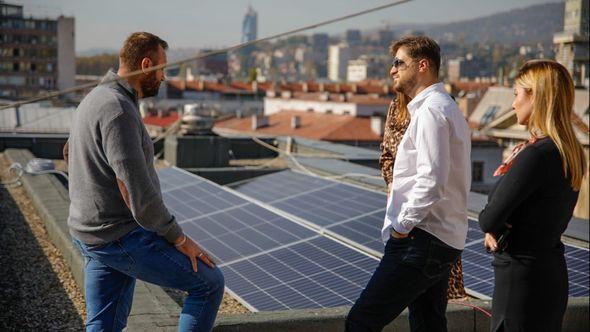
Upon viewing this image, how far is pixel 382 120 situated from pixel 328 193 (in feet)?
122

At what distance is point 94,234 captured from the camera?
361 cm

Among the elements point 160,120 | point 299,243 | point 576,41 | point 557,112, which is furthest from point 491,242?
point 160,120

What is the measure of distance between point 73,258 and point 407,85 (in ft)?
13.3

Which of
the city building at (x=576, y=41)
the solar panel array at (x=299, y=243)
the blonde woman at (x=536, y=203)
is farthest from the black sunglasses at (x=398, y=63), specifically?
the city building at (x=576, y=41)

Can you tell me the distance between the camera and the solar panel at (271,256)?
6.46 metres

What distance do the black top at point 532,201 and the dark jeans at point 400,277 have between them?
12.1 inches

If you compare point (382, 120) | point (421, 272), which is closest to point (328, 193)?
point (421, 272)

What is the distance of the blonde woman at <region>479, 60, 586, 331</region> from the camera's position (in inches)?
134

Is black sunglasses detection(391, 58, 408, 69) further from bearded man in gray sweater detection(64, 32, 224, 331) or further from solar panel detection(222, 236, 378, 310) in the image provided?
solar panel detection(222, 236, 378, 310)

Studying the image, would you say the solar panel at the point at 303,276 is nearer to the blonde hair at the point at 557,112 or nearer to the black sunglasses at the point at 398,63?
the black sunglasses at the point at 398,63

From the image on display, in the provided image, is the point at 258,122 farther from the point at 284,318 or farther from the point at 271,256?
the point at 284,318

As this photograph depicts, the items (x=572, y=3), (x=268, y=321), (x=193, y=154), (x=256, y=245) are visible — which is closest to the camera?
(x=268, y=321)

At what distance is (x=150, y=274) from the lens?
363 cm

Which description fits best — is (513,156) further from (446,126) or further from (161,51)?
(161,51)
